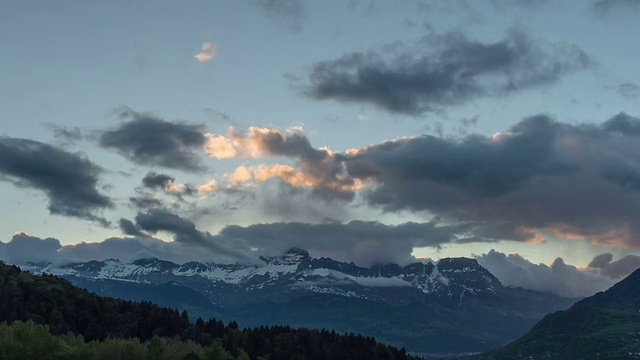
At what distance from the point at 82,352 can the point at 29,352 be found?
12.6m

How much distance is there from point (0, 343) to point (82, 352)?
20213mm

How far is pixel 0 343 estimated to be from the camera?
161 m

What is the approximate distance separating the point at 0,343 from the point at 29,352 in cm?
852

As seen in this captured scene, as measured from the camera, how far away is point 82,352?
6476 inches

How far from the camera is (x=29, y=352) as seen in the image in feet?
523

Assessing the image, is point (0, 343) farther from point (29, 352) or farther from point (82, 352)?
point (82, 352)

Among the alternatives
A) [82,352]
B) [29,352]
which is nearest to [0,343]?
[29,352]
